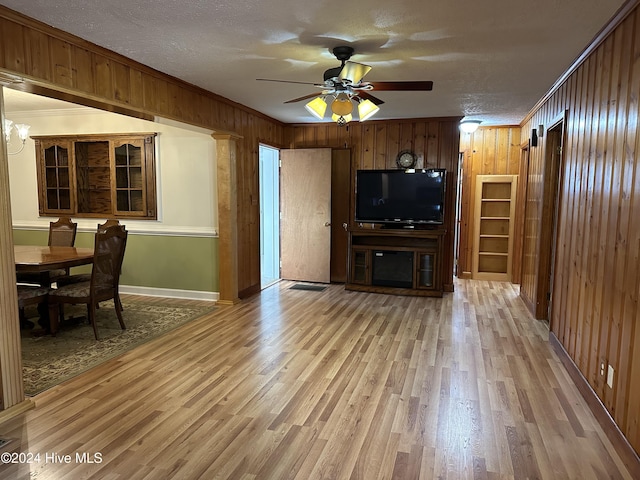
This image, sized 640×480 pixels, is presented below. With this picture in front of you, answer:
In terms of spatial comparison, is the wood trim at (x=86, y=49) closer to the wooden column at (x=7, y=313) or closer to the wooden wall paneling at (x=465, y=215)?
the wooden column at (x=7, y=313)

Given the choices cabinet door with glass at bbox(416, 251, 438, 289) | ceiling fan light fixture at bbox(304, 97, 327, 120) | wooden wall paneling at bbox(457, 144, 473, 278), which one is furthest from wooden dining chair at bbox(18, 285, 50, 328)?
wooden wall paneling at bbox(457, 144, 473, 278)

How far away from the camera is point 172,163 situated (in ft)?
17.4

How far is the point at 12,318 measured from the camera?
2.52 metres

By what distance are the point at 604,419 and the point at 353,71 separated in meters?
2.77

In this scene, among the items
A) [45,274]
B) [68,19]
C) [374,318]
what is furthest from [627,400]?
[45,274]

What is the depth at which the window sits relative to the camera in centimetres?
541

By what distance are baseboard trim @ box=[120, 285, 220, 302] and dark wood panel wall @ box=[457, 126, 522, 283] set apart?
13.2ft

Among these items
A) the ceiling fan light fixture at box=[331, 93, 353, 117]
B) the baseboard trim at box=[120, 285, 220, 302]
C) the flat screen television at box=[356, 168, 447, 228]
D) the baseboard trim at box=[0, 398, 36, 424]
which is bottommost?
the baseboard trim at box=[0, 398, 36, 424]

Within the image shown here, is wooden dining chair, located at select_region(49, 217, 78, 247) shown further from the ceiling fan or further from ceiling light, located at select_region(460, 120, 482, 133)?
ceiling light, located at select_region(460, 120, 482, 133)

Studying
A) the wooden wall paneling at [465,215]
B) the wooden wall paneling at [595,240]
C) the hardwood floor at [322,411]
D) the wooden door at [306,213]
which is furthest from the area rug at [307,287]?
the wooden wall paneling at [595,240]

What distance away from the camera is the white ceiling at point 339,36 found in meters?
2.34

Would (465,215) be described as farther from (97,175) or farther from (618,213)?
(97,175)

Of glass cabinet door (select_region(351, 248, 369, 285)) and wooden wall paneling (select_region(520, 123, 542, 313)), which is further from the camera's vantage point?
glass cabinet door (select_region(351, 248, 369, 285))

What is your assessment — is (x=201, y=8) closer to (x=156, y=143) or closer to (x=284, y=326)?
(x=284, y=326)
